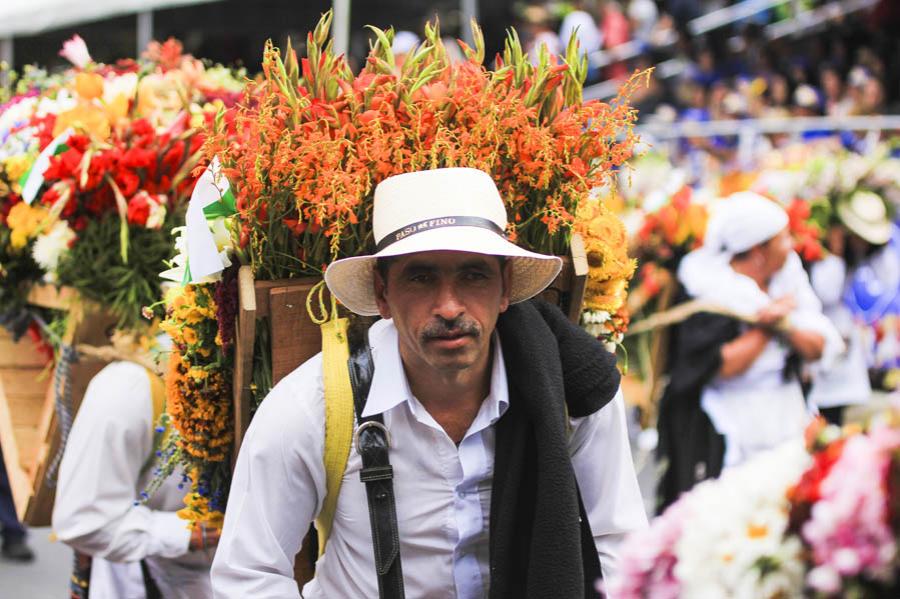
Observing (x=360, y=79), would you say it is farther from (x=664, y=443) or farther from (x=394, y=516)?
(x=664, y=443)

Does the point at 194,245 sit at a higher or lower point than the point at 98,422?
higher

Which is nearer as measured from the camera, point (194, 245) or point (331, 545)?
point (331, 545)

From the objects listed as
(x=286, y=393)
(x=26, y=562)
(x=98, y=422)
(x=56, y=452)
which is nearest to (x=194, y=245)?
(x=286, y=393)

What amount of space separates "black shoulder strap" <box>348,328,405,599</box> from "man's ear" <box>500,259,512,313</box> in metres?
0.43

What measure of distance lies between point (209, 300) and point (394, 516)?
95cm

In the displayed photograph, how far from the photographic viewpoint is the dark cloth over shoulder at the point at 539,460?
2859 millimetres

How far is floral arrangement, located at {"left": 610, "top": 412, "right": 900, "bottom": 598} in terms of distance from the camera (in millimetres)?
1493

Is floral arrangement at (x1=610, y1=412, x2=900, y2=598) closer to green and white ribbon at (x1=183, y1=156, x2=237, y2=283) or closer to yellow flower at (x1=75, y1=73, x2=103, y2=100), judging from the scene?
green and white ribbon at (x1=183, y1=156, x2=237, y2=283)

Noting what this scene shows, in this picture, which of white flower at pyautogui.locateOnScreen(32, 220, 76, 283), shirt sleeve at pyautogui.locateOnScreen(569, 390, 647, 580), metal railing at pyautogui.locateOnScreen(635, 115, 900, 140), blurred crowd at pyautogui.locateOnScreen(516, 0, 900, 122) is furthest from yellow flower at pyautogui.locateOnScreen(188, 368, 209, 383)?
blurred crowd at pyautogui.locateOnScreen(516, 0, 900, 122)

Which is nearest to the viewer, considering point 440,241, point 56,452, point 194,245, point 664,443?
point 440,241

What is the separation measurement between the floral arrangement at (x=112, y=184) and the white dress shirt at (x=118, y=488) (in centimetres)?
42

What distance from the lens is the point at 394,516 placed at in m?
2.91

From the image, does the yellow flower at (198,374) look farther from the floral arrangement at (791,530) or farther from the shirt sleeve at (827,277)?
the shirt sleeve at (827,277)

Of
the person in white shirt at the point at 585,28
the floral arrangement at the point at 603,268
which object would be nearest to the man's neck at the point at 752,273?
the floral arrangement at the point at 603,268
